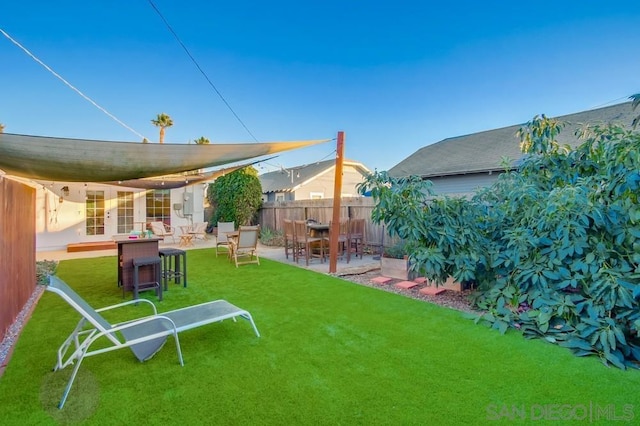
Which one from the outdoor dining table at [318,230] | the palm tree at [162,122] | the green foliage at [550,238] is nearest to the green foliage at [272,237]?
the outdoor dining table at [318,230]

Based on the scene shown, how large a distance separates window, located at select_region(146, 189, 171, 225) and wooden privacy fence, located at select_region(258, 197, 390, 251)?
13.1 feet

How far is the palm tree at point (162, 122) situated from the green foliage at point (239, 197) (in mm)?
6437

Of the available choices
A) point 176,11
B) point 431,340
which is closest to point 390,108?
point 176,11

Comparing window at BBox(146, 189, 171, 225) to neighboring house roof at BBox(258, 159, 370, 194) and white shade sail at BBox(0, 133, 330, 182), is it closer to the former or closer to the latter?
neighboring house roof at BBox(258, 159, 370, 194)

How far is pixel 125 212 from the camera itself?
11.9m

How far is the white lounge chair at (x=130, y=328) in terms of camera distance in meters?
2.51

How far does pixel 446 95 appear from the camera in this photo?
431 inches

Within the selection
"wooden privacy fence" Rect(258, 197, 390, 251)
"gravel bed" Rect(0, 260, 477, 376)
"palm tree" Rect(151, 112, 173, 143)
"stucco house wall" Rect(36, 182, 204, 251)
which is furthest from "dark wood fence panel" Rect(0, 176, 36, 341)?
"palm tree" Rect(151, 112, 173, 143)

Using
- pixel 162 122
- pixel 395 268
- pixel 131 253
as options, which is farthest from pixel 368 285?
pixel 162 122

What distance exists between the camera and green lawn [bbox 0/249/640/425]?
2.16m

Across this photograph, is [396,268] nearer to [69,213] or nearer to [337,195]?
[337,195]

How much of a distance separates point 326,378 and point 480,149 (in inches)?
476

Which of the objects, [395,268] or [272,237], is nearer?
[395,268]

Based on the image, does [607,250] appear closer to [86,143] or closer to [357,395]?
[357,395]
